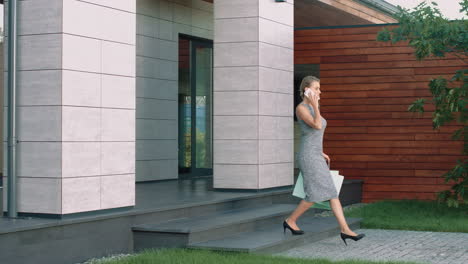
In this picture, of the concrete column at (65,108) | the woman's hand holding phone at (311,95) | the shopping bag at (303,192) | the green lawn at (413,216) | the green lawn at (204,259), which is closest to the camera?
the green lawn at (204,259)

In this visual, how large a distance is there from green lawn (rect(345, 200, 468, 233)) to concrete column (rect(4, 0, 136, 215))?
4.32 meters

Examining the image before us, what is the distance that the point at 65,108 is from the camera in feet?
21.6

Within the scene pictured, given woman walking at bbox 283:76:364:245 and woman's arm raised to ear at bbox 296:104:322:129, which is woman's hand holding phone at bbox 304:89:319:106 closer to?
woman walking at bbox 283:76:364:245

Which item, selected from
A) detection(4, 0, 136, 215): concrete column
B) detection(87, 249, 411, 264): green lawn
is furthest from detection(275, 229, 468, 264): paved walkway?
detection(4, 0, 136, 215): concrete column

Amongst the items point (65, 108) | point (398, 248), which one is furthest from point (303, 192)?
point (65, 108)

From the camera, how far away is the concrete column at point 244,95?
1002 centimetres

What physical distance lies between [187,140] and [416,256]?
262 inches

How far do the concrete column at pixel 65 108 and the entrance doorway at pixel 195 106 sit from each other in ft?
19.4

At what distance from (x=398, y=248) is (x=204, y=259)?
8.17 ft

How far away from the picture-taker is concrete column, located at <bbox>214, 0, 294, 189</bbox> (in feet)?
32.9

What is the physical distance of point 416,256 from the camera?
7215 mm

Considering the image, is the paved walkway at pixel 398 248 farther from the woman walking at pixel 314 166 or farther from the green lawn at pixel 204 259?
the green lawn at pixel 204 259

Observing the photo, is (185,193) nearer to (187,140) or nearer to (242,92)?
(242,92)

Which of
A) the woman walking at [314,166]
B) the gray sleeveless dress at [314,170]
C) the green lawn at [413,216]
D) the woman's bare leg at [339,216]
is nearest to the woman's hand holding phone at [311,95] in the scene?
the woman walking at [314,166]
